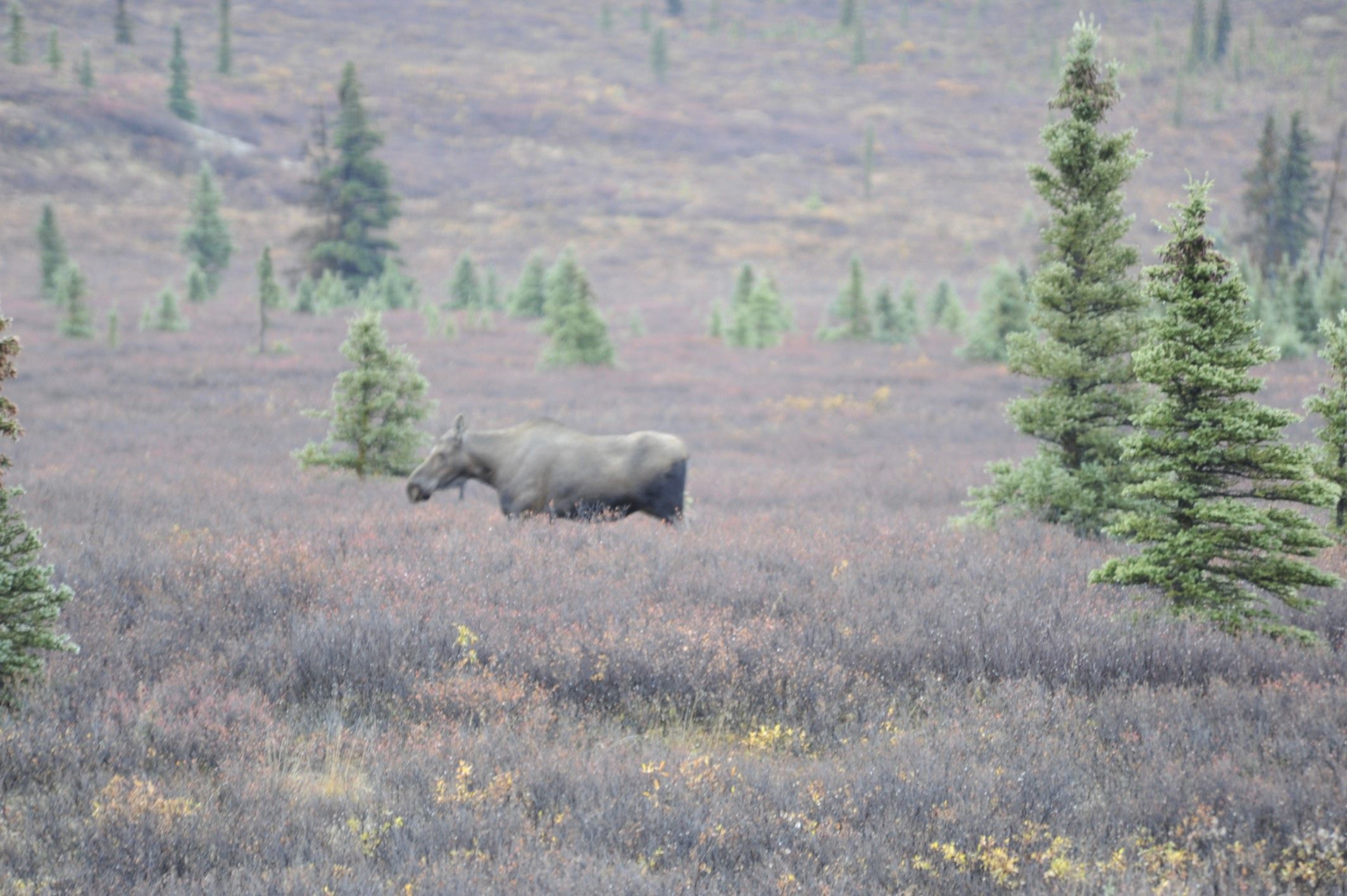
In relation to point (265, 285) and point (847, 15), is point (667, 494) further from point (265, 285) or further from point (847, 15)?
point (847, 15)

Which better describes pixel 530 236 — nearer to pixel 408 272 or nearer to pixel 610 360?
pixel 408 272

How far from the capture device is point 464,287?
4994 centimetres

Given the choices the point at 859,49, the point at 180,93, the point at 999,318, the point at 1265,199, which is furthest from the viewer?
the point at 859,49

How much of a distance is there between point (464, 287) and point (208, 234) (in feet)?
50.2

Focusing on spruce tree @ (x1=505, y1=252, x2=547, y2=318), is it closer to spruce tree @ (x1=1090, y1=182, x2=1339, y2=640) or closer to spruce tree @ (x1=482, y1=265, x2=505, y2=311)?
spruce tree @ (x1=482, y1=265, x2=505, y2=311)

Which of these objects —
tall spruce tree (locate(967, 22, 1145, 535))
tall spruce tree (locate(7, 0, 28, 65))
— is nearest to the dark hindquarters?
tall spruce tree (locate(967, 22, 1145, 535))

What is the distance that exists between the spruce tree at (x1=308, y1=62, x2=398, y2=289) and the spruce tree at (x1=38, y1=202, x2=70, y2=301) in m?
10.8

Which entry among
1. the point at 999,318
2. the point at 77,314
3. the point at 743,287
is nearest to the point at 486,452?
the point at 999,318

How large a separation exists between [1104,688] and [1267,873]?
2.26 meters

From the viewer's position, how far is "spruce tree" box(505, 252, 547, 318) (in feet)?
160

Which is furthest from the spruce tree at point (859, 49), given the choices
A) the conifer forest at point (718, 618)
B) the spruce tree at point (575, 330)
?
the conifer forest at point (718, 618)

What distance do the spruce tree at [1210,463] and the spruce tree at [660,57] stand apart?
387 ft

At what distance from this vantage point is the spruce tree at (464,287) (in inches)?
1956

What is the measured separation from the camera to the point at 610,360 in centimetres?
3450
